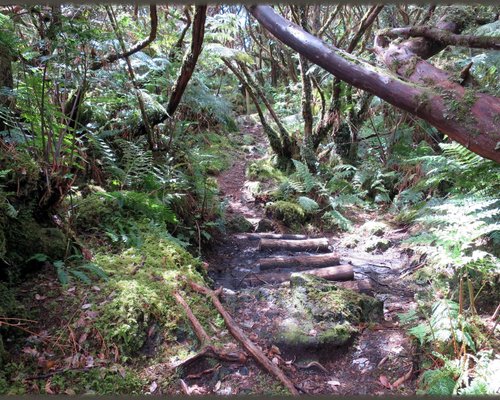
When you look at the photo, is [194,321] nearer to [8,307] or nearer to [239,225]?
[8,307]

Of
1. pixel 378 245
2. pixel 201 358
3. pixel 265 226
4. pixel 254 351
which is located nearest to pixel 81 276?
pixel 201 358

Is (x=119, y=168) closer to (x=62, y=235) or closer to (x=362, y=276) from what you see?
(x=62, y=235)

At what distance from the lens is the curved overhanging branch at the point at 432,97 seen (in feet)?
9.84

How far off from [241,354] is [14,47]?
3.23 m

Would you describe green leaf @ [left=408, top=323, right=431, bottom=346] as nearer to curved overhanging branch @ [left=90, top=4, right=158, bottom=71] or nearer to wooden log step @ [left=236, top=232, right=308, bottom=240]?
wooden log step @ [left=236, top=232, right=308, bottom=240]

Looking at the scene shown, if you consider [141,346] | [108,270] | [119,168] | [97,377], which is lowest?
[97,377]

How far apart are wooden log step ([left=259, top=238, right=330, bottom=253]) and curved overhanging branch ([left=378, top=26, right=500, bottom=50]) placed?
3145 millimetres

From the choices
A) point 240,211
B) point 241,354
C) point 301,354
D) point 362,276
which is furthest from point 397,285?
point 240,211

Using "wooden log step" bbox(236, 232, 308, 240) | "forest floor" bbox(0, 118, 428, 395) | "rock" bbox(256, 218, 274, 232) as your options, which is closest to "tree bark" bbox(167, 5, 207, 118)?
"wooden log step" bbox(236, 232, 308, 240)

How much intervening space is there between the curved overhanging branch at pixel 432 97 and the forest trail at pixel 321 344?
1.83 m

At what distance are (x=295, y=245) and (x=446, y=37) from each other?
344 centimetres

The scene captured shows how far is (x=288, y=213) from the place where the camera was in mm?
7203

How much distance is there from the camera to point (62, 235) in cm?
332

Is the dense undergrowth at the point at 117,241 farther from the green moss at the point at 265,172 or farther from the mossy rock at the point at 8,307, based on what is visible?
the green moss at the point at 265,172
